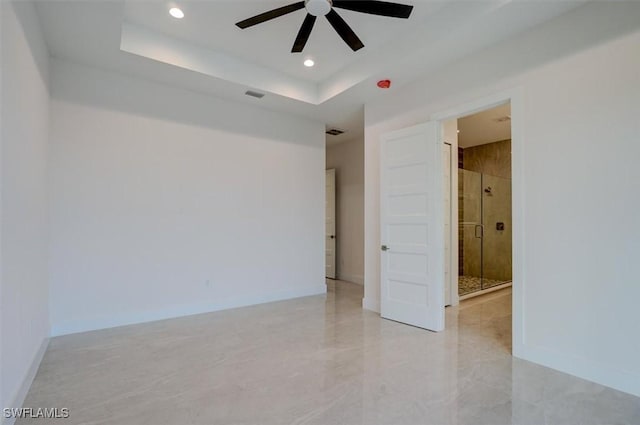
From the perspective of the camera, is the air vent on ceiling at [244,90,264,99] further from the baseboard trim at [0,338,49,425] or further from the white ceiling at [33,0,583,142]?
the baseboard trim at [0,338,49,425]

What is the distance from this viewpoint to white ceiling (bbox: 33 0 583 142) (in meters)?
2.81

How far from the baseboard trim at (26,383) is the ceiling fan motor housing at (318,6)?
340 centimetres

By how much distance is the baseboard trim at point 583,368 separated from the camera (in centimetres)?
230

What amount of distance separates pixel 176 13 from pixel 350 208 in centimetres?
455

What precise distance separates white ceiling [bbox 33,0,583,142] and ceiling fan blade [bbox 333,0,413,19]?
0.53 m

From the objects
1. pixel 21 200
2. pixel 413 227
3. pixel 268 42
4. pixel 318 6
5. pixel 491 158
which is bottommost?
pixel 413 227

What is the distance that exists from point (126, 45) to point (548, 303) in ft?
15.3

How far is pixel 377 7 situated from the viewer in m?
2.62

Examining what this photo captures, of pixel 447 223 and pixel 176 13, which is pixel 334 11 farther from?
pixel 447 223

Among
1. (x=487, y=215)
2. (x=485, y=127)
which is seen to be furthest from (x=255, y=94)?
(x=487, y=215)

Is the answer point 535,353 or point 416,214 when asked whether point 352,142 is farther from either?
point 535,353

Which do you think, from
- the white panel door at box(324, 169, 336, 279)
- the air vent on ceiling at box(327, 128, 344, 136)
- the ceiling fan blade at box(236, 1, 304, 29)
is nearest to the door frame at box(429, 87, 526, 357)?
the ceiling fan blade at box(236, 1, 304, 29)

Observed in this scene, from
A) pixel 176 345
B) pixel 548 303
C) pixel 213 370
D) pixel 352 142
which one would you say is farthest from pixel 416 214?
pixel 352 142

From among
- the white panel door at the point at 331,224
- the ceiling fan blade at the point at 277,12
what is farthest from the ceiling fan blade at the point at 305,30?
the white panel door at the point at 331,224
